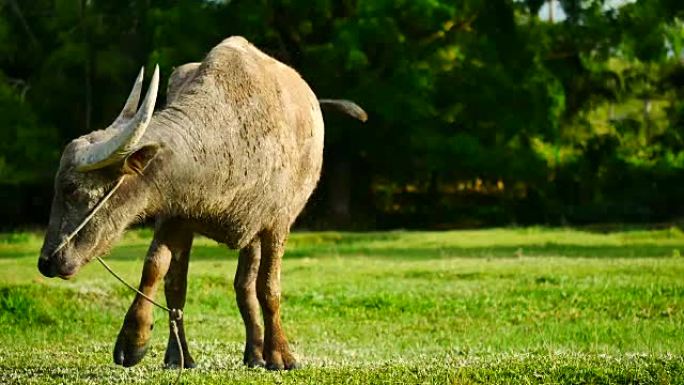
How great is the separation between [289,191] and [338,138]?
25.6 metres

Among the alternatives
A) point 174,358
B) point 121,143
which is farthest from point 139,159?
point 174,358

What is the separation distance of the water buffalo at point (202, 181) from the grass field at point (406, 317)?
487mm

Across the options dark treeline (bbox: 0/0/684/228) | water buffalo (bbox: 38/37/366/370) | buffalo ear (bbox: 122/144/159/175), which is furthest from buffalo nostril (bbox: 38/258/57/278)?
dark treeline (bbox: 0/0/684/228)

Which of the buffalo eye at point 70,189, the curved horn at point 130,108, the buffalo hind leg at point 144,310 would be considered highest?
the curved horn at point 130,108

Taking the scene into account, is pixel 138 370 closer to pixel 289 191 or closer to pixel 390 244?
pixel 289 191

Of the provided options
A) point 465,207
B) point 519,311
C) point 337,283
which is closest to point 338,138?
point 465,207

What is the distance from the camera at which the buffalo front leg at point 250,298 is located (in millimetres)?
10000

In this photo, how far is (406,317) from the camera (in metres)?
14.9

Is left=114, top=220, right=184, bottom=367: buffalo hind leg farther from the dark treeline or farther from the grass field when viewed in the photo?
the dark treeline

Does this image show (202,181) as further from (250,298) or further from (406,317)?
(406,317)

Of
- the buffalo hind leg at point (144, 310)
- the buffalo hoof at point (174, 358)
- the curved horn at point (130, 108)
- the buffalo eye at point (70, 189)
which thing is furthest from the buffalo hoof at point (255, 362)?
the buffalo eye at point (70, 189)

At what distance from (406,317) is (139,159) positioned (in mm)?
6957

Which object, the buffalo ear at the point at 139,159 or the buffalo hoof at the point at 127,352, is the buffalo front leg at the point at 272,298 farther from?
the buffalo ear at the point at 139,159

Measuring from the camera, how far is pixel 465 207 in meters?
37.7
